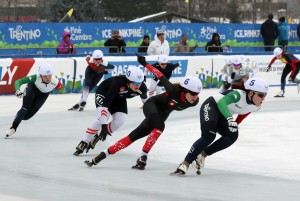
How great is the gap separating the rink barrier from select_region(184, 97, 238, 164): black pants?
27.3 feet

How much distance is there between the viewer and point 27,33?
82.2ft

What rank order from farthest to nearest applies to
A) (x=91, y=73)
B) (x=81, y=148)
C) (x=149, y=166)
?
(x=91, y=73), (x=81, y=148), (x=149, y=166)

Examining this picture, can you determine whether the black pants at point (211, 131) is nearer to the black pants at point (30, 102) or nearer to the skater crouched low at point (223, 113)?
the skater crouched low at point (223, 113)

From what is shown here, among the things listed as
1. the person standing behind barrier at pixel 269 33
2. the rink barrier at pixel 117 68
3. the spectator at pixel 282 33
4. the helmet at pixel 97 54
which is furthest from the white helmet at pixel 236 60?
the spectator at pixel 282 33

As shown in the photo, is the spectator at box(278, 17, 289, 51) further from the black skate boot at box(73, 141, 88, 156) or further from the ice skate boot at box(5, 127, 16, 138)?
the black skate boot at box(73, 141, 88, 156)

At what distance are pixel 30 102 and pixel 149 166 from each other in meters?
3.60

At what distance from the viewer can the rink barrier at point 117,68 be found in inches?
834

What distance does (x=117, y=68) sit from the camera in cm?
2297

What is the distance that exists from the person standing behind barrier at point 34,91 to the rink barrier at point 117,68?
587 cm

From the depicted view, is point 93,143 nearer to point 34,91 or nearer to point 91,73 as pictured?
point 34,91

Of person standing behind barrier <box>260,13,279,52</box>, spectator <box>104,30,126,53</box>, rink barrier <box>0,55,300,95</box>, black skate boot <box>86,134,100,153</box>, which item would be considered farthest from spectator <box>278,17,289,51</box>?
black skate boot <box>86,134,100,153</box>

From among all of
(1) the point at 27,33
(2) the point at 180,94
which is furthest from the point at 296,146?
(1) the point at 27,33

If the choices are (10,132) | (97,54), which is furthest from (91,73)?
(10,132)

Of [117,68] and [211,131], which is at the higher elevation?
[211,131]
